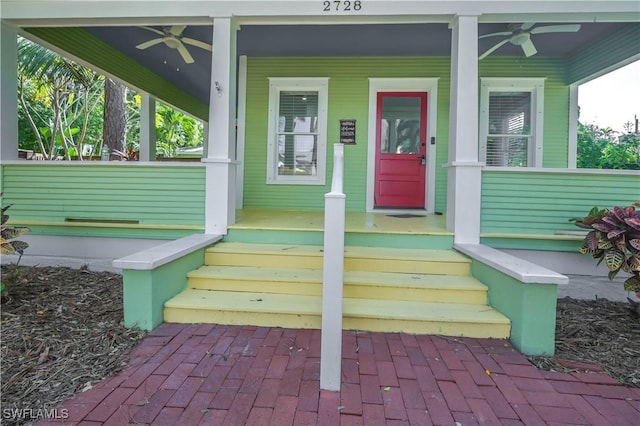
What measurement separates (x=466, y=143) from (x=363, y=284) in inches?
69.6

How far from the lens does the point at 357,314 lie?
8.42ft

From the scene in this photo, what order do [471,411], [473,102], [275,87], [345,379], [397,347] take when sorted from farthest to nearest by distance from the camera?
1. [275,87]
2. [473,102]
3. [397,347]
4. [345,379]
5. [471,411]

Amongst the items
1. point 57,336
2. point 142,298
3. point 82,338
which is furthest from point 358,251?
point 57,336

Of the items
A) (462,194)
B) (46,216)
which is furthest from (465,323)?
(46,216)

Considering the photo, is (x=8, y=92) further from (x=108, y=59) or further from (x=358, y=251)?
(x=358, y=251)

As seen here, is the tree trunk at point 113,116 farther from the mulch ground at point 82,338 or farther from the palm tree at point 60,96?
the mulch ground at point 82,338

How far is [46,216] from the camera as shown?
390 centimetres

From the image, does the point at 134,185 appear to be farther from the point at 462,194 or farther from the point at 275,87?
the point at 462,194

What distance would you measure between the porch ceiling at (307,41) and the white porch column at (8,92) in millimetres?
355

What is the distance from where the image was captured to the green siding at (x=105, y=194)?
3721 mm

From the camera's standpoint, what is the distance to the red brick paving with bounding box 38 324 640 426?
1.65m

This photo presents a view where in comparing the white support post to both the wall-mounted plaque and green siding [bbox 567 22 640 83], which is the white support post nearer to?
the wall-mounted plaque

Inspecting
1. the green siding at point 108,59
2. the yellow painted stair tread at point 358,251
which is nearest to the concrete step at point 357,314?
the yellow painted stair tread at point 358,251

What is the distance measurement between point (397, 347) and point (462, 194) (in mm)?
1794
